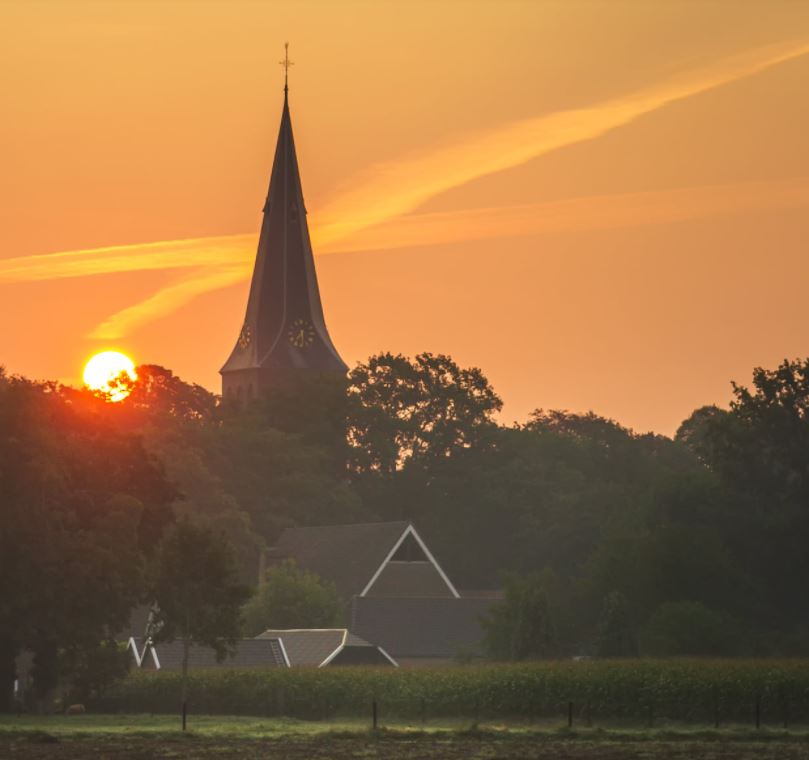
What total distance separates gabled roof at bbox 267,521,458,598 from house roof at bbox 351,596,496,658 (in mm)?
4727

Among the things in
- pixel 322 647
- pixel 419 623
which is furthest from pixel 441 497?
pixel 322 647

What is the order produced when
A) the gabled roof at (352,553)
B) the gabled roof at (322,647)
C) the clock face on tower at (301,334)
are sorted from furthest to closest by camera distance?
the clock face on tower at (301,334), the gabled roof at (352,553), the gabled roof at (322,647)

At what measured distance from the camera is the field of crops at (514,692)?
7081cm

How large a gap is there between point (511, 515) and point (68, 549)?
83.0 meters

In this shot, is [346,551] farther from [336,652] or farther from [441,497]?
[336,652]

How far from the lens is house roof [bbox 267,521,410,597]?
12750cm

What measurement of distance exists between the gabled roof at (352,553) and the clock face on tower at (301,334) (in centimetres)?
5943

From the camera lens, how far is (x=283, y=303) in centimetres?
19612

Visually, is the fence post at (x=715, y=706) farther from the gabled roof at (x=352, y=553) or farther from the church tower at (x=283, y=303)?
the church tower at (x=283, y=303)

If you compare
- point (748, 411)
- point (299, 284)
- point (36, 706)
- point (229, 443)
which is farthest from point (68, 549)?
point (299, 284)

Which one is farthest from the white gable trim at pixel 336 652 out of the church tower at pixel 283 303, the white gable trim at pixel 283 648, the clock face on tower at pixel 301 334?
the clock face on tower at pixel 301 334

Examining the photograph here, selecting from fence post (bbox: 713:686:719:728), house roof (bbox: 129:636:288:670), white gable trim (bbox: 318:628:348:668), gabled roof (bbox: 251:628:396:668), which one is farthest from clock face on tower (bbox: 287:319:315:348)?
fence post (bbox: 713:686:719:728)

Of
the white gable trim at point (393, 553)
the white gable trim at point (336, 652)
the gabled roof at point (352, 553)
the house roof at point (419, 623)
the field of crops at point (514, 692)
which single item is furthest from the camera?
the gabled roof at point (352, 553)

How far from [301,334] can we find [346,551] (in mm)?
66321
